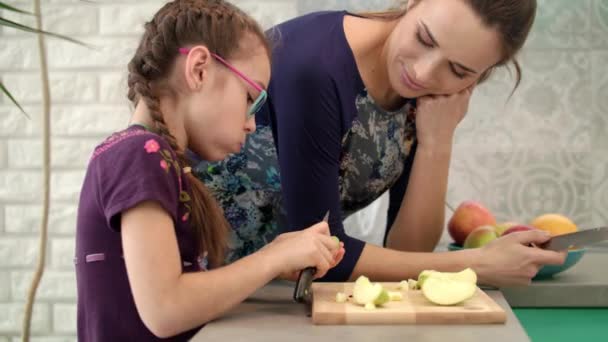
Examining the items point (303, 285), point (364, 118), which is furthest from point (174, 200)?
point (364, 118)

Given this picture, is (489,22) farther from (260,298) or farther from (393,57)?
(260,298)

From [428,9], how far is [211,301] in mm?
624

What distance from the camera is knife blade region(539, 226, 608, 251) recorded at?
1002 mm

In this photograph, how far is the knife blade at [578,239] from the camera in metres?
1.00

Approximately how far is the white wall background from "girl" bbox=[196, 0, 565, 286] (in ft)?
2.05

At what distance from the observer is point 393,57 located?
1.26 meters

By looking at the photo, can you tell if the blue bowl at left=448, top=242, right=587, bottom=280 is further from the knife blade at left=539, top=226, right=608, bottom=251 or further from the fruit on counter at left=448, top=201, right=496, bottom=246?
the fruit on counter at left=448, top=201, right=496, bottom=246

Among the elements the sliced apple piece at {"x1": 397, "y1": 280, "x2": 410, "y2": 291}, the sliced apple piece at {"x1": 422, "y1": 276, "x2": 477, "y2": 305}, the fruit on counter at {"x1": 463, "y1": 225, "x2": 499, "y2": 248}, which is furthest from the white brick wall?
the sliced apple piece at {"x1": 422, "y1": 276, "x2": 477, "y2": 305}

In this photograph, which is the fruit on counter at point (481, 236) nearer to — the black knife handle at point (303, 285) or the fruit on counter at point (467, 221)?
the fruit on counter at point (467, 221)

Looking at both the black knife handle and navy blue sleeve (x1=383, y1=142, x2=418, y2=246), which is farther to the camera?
navy blue sleeve (x1=383, y1=142, x2=418, y2=246)

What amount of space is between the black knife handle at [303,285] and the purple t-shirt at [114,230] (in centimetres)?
16

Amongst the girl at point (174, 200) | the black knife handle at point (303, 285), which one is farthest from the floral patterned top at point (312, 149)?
the black knife handle at point (303, 285)

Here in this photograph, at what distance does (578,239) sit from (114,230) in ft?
2.21

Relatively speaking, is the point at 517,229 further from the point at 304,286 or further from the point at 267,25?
the point at 267,25
